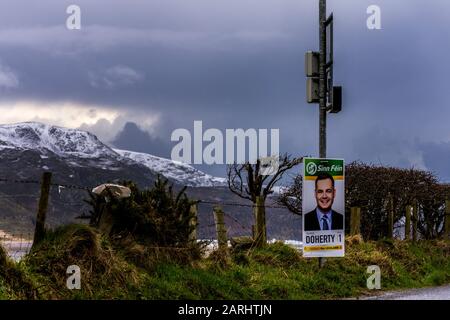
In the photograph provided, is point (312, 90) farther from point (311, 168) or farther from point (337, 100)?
point (311, 168)

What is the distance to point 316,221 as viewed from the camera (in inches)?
774

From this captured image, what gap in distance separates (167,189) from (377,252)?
7.18 meters

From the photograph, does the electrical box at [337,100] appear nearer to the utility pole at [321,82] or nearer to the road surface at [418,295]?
the utility pole at [321,82]

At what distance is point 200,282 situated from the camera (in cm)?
1603

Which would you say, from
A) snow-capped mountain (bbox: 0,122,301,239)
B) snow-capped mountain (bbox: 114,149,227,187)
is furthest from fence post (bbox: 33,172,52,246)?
snow-capped mountain (bbox: 0,122,301,239)

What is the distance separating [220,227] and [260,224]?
1.84 meters

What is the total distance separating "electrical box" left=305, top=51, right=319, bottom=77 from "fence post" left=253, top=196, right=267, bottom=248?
3.11 m

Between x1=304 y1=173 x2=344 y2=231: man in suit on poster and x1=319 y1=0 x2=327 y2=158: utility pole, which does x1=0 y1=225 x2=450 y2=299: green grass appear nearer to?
x1=304 y1=173 x2=344 y2=231: man in suit on poster

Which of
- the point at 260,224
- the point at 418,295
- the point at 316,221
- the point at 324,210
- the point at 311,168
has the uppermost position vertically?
the point at 311,168

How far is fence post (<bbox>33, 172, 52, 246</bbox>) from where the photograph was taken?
14898 mm

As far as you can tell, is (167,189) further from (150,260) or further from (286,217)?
(286,217)

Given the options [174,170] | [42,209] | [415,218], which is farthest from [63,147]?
[42,209]
